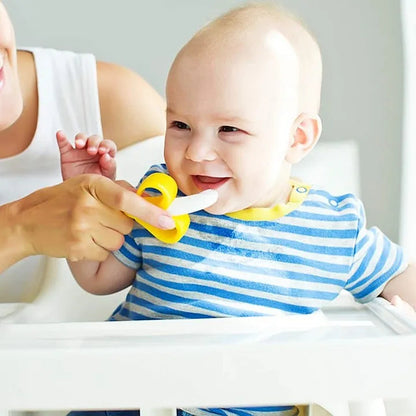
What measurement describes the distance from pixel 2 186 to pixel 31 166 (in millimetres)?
60

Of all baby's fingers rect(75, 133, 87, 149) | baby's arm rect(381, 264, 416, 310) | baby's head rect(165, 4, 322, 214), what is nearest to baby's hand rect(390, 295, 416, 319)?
baby's arm rect(381, 264, 416, 310)

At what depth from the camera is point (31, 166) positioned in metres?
1.36

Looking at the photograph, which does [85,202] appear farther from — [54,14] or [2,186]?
[54,14]

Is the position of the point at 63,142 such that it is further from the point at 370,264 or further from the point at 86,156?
the point at 370,264

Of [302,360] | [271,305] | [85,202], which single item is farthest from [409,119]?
[302,360]

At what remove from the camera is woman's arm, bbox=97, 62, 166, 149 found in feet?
4.47

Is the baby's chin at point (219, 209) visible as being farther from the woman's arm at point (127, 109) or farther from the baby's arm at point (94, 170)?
A: the woman's arm at point (127, 109)

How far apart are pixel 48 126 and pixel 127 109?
0.46 feet

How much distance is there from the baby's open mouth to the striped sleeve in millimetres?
195

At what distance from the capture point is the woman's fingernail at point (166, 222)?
0.80m

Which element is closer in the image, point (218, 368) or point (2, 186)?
point (218, 368)

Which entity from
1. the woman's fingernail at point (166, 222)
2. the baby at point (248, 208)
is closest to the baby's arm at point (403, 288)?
the baby at point (248, 208)

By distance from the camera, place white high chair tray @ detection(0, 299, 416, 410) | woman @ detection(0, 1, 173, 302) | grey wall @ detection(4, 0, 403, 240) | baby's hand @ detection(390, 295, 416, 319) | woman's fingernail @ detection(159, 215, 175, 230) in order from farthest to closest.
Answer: grey wall @ detection(4, 0, 403, 240) → woman @ detection(0, 1, 173, 302) → baby's hand @ detection(390, 295, 416, 319) → woman's fingernail @ detection(159, 215, 175, 230) → white high chair tray @ detection(0, 299, 416, 410)

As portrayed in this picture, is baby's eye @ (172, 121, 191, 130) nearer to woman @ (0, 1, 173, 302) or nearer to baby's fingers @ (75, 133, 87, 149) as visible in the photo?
baby's fingers @ (75, 133, 87, 149)
